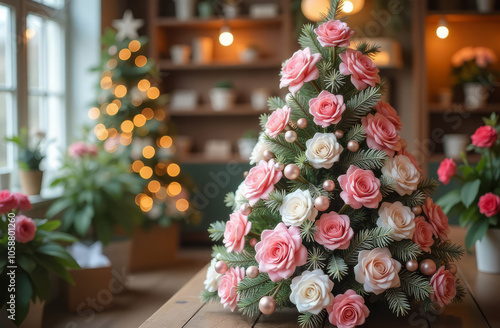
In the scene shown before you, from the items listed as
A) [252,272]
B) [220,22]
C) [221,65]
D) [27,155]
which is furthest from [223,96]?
[252,272]

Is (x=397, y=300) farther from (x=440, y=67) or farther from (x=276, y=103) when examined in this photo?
(x=440, y=67)

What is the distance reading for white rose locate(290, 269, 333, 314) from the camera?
122 centimetres

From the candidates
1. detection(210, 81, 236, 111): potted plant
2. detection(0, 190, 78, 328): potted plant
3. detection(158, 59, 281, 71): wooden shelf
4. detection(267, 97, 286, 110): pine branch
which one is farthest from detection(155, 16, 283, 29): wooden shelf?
detection(267, 97, 286, 110): pine branch

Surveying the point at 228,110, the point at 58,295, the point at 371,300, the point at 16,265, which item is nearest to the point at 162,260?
the point at 58,295

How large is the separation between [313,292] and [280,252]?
11 cm

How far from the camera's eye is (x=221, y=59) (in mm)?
5215

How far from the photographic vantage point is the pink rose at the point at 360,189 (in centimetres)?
125

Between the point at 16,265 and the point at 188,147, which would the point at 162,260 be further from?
the point at 16,265

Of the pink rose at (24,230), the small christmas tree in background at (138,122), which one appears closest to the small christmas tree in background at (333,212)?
the pink rose at (24,230)

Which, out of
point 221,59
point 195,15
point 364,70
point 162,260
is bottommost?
point 162,260

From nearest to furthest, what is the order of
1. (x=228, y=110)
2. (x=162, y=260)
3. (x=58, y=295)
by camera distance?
(x=58, y=295)
(x=162, y=260)
(x=228, y=110)

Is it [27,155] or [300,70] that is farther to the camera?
[27,155]

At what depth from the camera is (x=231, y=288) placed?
1.36m

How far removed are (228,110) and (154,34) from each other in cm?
94
